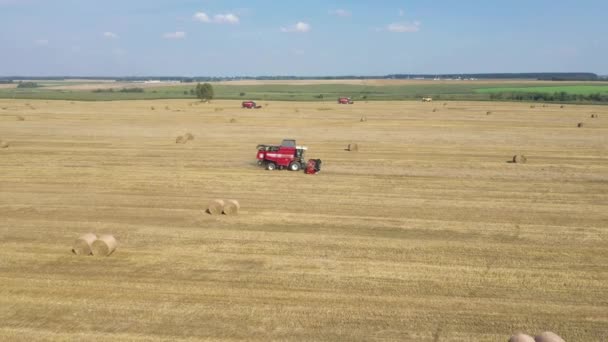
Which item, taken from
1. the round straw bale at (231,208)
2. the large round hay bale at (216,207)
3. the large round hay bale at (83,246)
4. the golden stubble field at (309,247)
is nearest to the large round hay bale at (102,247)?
the large round hay bale at (83,246)

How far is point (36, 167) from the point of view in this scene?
31500mm

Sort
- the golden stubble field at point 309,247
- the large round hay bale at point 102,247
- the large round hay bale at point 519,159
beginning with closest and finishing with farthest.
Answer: the golden stubble field at point 309,247
the large round hay bale at point 102,247
the large round hay bale at point 519,159

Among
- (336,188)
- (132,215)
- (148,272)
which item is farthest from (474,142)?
(148,272)

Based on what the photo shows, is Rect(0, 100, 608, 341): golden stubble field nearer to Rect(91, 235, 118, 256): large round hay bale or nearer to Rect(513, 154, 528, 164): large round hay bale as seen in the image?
Rect(91, 235, 118, 256): large round hay bale

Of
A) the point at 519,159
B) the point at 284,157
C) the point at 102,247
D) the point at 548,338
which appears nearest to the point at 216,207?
the point at 102,247

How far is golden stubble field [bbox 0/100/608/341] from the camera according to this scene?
41.0ft

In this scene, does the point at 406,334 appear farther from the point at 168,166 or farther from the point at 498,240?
the point at 168,166

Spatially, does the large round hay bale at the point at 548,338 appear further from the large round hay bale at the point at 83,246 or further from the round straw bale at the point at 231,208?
the round straw bale at the point at 231,208

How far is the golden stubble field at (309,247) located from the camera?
41.0ft

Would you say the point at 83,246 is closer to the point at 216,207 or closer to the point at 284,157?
the point at 216,207

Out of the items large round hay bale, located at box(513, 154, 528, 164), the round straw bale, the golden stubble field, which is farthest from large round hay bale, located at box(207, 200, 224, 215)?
large round hay bale, located at box(513, 154, 528, 164)

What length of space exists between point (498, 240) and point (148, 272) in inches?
445

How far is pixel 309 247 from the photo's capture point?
17.5 meters

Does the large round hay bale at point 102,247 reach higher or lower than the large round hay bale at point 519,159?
lower
